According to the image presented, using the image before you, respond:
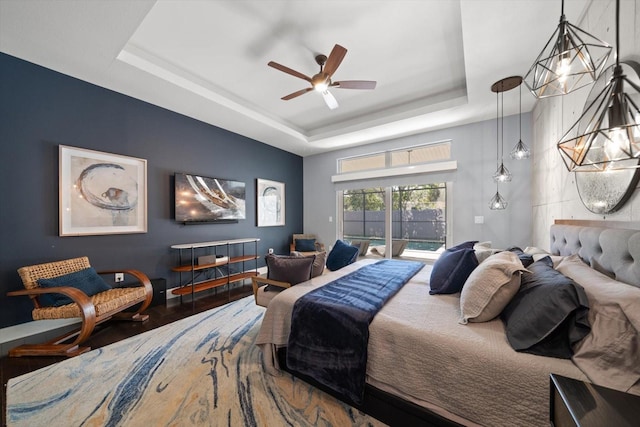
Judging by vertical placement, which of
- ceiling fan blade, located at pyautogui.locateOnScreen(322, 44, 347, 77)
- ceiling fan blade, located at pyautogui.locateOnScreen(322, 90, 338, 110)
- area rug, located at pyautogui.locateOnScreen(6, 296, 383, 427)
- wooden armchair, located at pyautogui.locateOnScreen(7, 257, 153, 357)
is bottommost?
area rug, located at pyautogui.locateOnScreen(6, 296, 383, 427)

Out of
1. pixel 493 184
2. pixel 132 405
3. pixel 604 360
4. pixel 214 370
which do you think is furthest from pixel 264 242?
pixel 604 360

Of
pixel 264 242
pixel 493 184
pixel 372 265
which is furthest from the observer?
pixel 264 242

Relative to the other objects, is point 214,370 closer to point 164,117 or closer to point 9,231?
point 9,231

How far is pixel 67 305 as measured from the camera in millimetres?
2252

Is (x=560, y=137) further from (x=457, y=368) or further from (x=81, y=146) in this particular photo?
Answer: (x=81, y=146)

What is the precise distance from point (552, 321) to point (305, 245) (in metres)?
4.58

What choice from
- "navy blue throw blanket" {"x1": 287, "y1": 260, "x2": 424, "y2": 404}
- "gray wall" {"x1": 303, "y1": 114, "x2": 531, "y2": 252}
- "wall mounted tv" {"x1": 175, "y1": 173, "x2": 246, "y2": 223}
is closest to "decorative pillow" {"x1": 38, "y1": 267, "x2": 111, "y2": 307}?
"wall mounted tv" {"x1": 175, "y1": 173, "x2": 246, "y2": 223}

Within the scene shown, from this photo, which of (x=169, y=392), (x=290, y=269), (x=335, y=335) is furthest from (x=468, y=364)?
(x=169, y=392)

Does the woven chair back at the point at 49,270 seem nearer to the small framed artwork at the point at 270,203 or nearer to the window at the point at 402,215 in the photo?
the small framed artwork at the point at 270,203

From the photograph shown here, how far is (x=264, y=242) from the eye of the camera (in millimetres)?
5203

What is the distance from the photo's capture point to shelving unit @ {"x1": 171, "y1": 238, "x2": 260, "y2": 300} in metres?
3.48

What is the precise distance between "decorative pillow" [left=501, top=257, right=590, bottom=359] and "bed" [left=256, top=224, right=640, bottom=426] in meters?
0.04

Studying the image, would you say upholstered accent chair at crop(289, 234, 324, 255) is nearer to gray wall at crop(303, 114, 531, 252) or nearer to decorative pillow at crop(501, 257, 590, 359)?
gray wall at crop(303, 114, 531, 252)

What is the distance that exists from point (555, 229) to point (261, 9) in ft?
11.4
